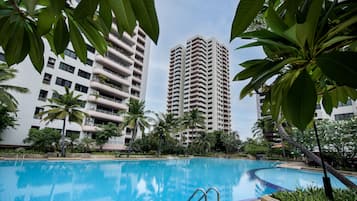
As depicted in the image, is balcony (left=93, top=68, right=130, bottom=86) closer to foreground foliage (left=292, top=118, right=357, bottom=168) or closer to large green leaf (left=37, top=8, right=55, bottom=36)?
foreground foliage (left=292, top=118, right=357, bottom=168)

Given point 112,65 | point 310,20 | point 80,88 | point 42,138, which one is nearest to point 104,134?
point 42,138

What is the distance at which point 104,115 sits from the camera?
2281 cm

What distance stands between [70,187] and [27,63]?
16.1 metres

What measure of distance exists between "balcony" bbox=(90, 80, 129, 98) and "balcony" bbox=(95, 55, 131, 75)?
2.79 metres

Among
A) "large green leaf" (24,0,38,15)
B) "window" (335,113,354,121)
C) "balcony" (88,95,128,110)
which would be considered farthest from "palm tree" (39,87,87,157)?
"window" (335,113,354,121)

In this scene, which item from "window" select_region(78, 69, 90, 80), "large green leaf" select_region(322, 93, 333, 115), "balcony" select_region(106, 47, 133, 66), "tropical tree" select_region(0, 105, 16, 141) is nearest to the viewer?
"large green leaf" select_region(322, 93, 333, 115)

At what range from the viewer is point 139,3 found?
17.1 inches

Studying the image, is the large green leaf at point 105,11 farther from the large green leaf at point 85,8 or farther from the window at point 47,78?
the window at point 47,78

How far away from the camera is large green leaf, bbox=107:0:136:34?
451 millimetres

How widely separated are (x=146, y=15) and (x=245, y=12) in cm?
24

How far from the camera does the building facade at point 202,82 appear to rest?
52.1 metres

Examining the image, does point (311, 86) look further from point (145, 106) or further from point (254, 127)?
point (254, 127)

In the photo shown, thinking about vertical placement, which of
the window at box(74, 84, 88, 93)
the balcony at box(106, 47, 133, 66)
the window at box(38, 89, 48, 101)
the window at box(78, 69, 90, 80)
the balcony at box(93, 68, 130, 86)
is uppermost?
the balcony at box(106, 47, 133, 66)

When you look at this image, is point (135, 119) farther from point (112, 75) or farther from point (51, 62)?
point (51, 62)
